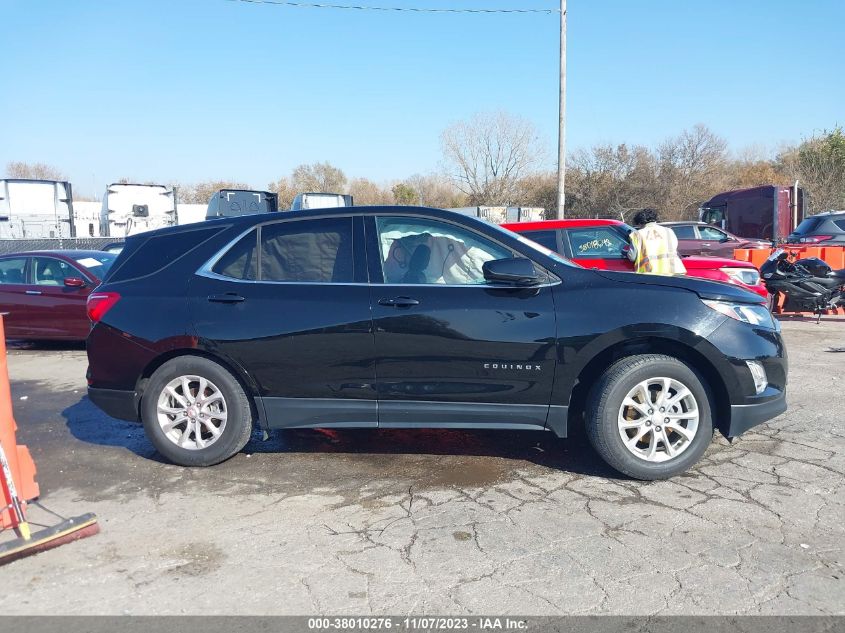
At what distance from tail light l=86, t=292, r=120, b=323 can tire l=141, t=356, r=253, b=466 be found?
61cm

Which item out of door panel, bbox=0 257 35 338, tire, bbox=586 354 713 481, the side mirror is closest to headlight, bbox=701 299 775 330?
tire, bbox=586 354 713 481

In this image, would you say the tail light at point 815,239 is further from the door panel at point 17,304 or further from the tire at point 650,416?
the door panel at point 17,304

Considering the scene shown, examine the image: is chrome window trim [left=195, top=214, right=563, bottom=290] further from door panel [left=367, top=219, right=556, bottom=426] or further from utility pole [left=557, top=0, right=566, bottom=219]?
utility pole [left=557, top=0, right=566, bottom=219]

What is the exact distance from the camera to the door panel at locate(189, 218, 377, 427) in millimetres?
4496

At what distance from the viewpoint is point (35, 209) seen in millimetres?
22000

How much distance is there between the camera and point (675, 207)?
116 ft

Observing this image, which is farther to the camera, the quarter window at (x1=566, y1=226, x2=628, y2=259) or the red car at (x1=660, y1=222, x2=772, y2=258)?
the red car at (x1=660, y1=222, x2=772, y2=258)

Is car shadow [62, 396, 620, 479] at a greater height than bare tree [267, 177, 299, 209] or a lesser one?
lesser

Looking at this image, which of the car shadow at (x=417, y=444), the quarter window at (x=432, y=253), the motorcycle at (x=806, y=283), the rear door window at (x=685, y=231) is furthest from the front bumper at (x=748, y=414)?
the rear door window at (x=685, y=231)

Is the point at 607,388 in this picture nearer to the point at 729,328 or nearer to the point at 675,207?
the point at 729,328

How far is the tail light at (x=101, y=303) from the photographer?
4.84 meters

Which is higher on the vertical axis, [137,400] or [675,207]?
[675,207]

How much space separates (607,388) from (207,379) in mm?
2722

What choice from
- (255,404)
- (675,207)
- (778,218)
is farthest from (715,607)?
(675,207)
